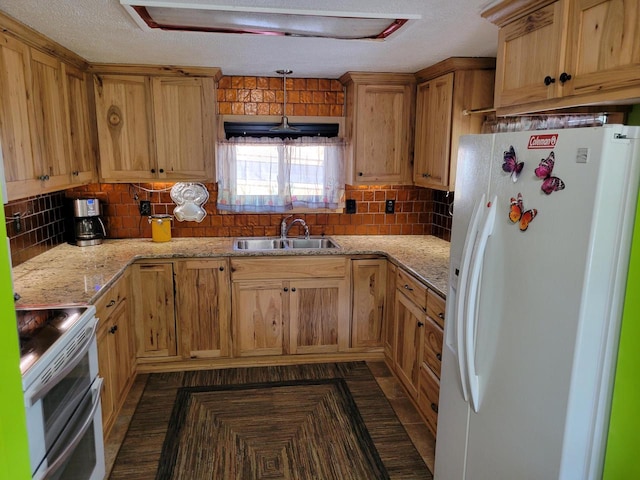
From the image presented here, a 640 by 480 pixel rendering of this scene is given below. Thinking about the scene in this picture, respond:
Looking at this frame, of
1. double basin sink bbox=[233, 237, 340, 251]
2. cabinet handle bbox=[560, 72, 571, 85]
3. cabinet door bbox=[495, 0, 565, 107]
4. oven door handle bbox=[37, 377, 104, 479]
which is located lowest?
oven door handle bbox=[37, 377, 104, 479]

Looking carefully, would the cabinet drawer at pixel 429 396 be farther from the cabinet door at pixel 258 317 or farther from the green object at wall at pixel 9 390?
the green object at wall at pixel 9 390

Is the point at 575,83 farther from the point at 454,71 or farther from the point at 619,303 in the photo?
the point at 454,71

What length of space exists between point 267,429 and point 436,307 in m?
1.24

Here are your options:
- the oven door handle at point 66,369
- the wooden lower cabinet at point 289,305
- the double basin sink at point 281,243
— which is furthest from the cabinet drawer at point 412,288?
the oven door handle at point 66,369

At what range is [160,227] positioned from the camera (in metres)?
3.71

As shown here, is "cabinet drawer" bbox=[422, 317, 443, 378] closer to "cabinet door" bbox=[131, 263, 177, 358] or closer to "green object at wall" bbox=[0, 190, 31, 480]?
"cabinet door" bbox=[131, 263, 177, 358]

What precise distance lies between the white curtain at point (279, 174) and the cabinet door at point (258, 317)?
2.40ft

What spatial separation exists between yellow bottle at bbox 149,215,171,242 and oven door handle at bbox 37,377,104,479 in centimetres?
160

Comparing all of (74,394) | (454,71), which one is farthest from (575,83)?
(74,394)

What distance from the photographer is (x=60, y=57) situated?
113 inches

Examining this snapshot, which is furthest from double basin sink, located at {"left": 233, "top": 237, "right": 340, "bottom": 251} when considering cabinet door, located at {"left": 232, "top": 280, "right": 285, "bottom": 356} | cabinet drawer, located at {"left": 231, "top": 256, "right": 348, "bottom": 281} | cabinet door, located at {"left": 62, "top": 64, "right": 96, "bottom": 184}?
cabinet door, located at {"left": 62, "top": 64, "right": 96, "bottom": 184}

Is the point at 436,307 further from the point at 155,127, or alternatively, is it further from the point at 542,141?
the point at 155,127

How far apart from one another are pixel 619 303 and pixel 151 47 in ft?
8.99

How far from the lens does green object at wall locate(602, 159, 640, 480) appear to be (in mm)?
1314
